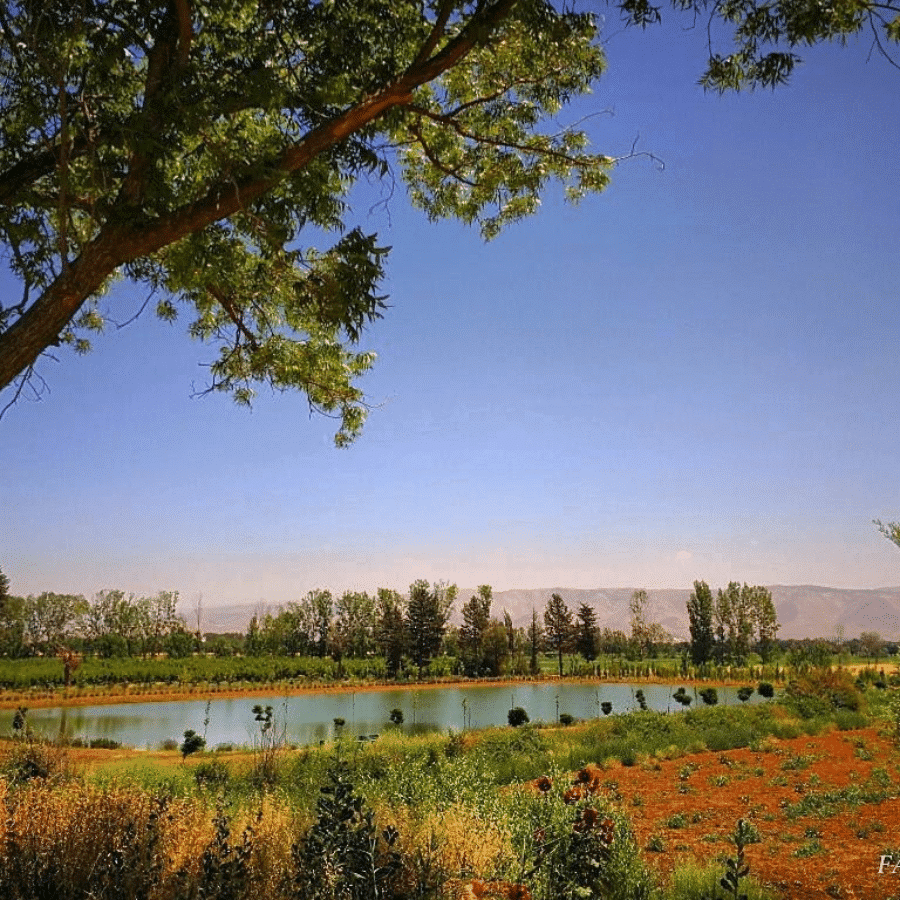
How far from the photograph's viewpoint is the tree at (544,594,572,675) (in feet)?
201

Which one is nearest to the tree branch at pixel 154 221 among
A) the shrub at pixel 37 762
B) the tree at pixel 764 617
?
the shrub at pixel 37 762

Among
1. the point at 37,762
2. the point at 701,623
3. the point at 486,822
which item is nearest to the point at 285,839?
the point at 486,822

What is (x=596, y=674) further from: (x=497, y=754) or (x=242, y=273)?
(x=242, y=273)

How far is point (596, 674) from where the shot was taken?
173ft

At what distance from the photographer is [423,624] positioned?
60.7m

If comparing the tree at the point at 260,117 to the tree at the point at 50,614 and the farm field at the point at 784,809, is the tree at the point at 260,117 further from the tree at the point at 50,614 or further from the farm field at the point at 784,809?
the tree at the point at 50,614

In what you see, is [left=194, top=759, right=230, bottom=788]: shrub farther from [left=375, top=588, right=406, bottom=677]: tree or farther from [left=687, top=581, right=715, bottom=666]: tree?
[left=687, top=581, right=715, bottom=666]: tree

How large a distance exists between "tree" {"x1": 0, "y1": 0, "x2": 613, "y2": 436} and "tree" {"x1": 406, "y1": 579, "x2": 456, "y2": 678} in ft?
181

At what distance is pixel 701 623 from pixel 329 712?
40.9 metres

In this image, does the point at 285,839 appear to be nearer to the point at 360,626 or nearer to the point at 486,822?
the point at 486,822

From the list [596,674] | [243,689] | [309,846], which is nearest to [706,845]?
[309,846]

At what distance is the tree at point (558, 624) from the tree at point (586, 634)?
2.78 ft

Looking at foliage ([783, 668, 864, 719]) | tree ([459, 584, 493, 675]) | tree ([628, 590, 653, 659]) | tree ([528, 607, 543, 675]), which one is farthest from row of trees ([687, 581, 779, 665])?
foliage ([783, 668, 864, 719])

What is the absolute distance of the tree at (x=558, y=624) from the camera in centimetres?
6122
